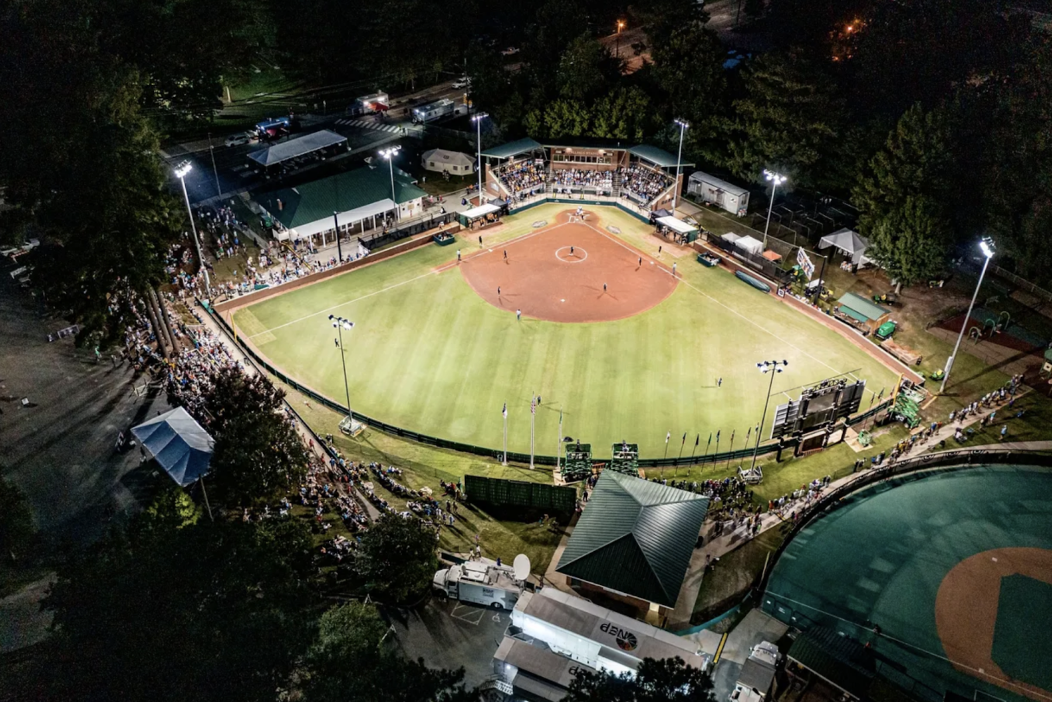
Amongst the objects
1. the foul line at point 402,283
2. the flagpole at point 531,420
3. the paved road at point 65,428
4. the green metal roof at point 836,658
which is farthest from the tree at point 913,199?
the paved road at point 65,428

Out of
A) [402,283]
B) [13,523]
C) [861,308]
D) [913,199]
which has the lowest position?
[402,283]

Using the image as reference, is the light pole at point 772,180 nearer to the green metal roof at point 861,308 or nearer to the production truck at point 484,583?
the green metal roof at point 861,308

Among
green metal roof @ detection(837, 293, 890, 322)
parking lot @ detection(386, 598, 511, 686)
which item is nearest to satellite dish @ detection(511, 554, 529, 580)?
parking lot @ detection(386, 598, 511, 686)

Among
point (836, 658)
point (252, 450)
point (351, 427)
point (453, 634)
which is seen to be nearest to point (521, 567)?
point (453, 634)

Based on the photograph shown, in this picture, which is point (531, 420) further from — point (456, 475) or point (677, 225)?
point (677, 225)

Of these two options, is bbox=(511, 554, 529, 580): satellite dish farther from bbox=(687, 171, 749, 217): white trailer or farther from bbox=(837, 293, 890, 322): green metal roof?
bbox=(687, 171, 749, 217): white trailer

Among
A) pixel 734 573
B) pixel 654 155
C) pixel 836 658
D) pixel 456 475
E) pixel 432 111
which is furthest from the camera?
pixel 432 111
